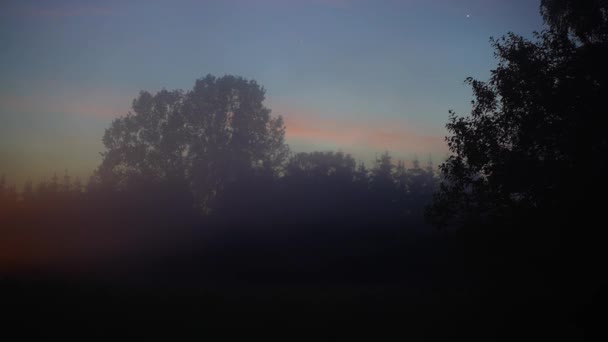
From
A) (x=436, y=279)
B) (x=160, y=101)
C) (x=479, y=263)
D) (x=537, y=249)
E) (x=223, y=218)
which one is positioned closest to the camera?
(x=537, y=249)

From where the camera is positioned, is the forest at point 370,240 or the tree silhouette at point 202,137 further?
the tree silhouette at point 202,137

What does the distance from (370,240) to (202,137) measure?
25.0m

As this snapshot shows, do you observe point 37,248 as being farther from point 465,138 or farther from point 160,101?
point 465,138

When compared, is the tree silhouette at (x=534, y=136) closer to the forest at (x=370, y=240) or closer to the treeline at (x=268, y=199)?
the forest at (x=370, y=240)

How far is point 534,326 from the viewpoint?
14836mm

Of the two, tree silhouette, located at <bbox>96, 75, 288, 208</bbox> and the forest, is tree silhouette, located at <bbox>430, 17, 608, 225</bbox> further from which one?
tree silhouette, located at <bbox>96, 75, 288, 208</bbox>

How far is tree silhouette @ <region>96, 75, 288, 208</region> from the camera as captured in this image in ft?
160

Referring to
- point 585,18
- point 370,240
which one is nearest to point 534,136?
point 585,18

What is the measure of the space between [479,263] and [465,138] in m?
5.46

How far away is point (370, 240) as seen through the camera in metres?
44.6

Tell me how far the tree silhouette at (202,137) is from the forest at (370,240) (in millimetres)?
678

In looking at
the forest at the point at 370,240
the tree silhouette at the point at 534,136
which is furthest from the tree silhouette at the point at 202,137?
the tree silhouette at the point at 534,136

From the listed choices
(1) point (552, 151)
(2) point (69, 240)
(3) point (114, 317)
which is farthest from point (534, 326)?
(2) point (69, 240)

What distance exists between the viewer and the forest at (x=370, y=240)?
14125 millimetres
